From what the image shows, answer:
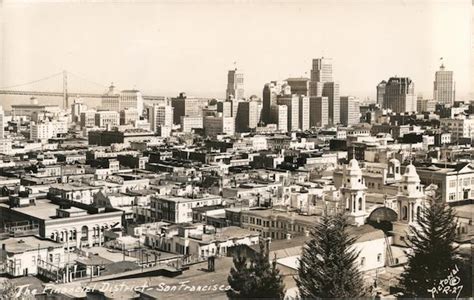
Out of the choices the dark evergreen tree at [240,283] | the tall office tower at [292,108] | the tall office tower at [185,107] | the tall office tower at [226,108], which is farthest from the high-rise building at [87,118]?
the dark evergreen tree at [240,283]

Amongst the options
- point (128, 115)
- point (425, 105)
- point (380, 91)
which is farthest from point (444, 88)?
point (128, 115)

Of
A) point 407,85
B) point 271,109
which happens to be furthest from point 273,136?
point 407,85

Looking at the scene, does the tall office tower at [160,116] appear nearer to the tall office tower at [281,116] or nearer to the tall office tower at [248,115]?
Answer: the tall office tower at [248,115]

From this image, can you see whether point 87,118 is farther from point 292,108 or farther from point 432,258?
point 432,258

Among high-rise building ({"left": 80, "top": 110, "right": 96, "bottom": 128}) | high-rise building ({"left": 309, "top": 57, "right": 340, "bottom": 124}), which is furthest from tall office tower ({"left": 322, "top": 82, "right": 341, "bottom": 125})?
high-rise building ({"left": 80, "top": 110, "right": 96, "bottom": 128})

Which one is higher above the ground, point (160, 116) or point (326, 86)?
point (326, 86)
